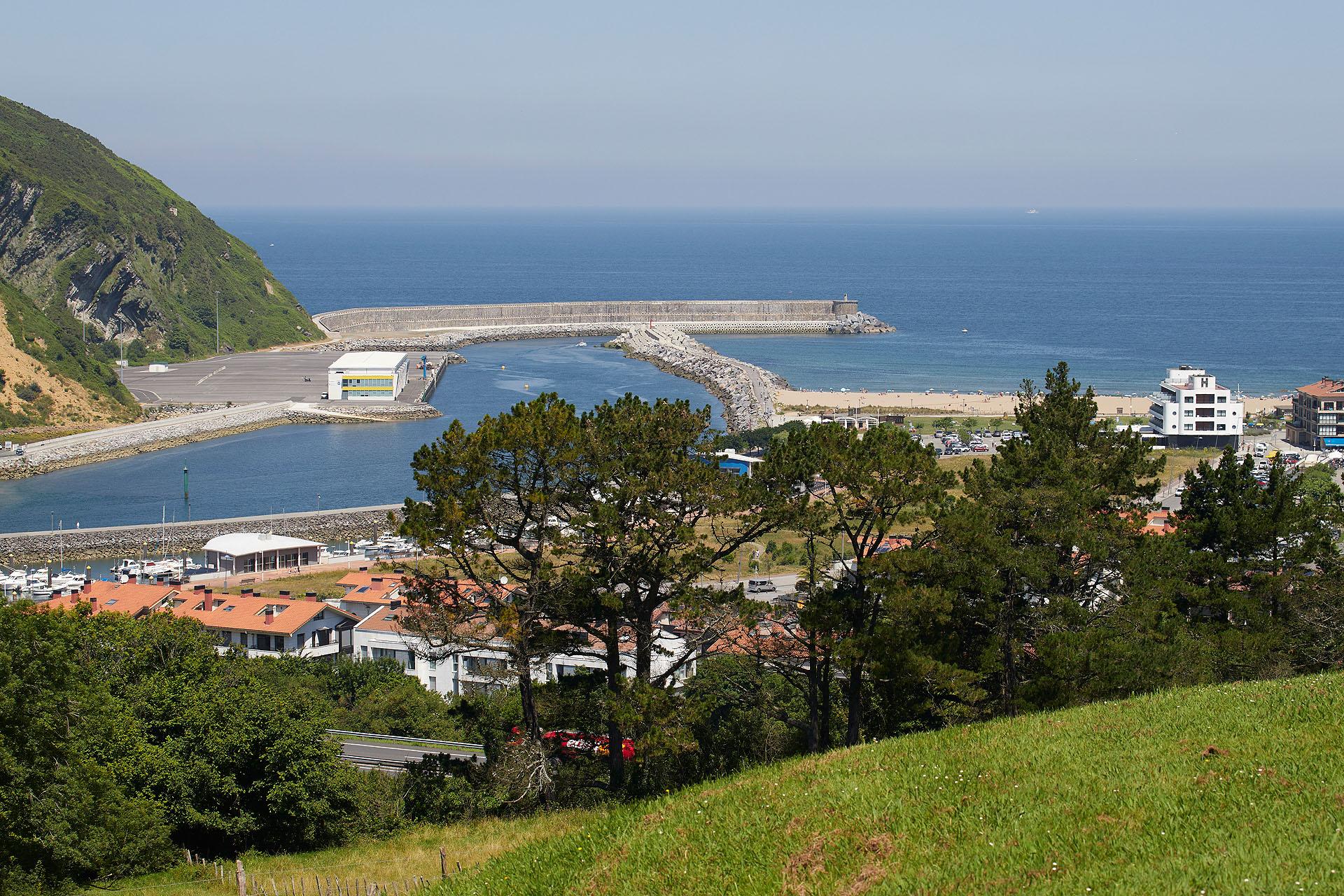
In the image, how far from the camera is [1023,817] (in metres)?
7.29

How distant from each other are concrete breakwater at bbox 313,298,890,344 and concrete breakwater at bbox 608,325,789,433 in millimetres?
6369

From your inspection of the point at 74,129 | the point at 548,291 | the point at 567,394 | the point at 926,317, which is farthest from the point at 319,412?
the point at 548,291

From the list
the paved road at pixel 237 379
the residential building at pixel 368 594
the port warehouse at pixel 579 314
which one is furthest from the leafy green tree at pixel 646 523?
the port warehouse at pixel 579 314

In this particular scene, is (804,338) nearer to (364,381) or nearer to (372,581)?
(364,381)

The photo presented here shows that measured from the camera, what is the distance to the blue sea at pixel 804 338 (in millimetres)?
45656

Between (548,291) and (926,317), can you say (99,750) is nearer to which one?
(926,317)

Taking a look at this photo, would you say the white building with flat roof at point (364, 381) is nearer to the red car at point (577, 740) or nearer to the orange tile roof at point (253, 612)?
the orange tile roof at point (253, 612)

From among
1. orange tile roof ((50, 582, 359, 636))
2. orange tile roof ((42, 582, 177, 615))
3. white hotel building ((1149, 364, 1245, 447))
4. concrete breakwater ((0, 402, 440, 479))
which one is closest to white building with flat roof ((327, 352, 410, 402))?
concrete breakwater ((0, 402, 440, 479))

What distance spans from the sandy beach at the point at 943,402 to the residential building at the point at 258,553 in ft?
89.6

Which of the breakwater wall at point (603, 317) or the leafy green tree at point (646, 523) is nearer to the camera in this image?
the leafy green tree at point (646, 523)

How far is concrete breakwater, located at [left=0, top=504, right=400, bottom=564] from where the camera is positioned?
120 ft

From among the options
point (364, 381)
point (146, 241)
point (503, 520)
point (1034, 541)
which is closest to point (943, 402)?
point (364, 381)

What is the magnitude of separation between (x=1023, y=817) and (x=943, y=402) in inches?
2186

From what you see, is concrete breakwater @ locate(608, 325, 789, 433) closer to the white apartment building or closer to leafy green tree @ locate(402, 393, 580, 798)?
the white apartment building
